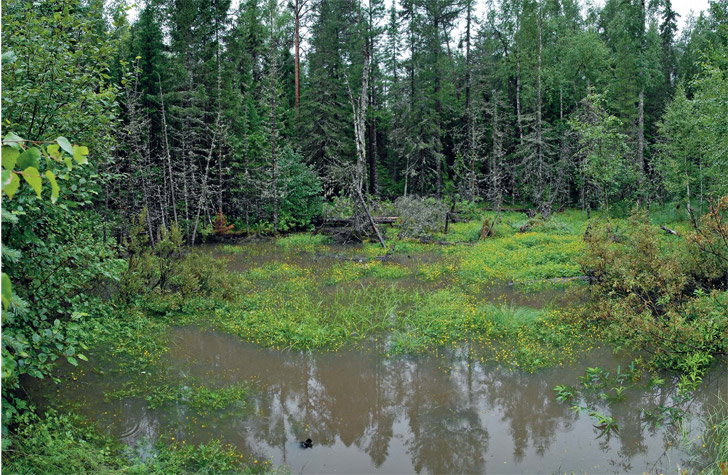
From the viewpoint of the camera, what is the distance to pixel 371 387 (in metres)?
7.63

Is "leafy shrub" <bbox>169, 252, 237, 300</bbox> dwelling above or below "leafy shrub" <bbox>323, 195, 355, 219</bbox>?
below

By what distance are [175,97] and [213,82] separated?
3.11 metres

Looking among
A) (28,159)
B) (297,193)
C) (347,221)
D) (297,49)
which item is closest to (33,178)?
(28,159)

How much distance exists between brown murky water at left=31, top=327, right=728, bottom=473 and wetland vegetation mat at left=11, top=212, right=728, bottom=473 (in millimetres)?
28

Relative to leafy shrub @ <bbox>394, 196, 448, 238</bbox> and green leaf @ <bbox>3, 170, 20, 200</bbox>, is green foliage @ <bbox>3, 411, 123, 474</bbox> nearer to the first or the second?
green leaf @ <bbox>3, 170, 20, 200</bbox>

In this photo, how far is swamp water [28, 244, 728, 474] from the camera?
579cm

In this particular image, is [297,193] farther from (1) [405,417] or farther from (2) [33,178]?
(2) [33,178]

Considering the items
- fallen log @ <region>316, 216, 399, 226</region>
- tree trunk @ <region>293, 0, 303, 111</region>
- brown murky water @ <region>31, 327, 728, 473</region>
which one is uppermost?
tree trunk @ <region>293, 0, 303, 111</region>

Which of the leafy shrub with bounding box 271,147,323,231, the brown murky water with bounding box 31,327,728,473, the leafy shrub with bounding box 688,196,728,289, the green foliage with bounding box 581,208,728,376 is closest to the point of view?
the brown murky water with bounding box 31,327,728,473

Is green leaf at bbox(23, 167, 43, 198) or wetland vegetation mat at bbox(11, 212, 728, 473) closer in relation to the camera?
green leaf at bbox(23, 167, 43, 198)

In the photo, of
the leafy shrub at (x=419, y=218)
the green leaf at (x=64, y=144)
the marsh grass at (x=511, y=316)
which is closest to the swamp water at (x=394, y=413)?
the marsh grass at (x=511, y=316)

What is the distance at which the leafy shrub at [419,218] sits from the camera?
20812mm

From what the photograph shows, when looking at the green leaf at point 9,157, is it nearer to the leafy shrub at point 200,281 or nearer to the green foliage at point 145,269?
the green foliage at point 145,269

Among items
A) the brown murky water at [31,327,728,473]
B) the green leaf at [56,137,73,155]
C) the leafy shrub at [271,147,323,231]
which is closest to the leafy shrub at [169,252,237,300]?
the brown murky water at [31,327,728,473]
